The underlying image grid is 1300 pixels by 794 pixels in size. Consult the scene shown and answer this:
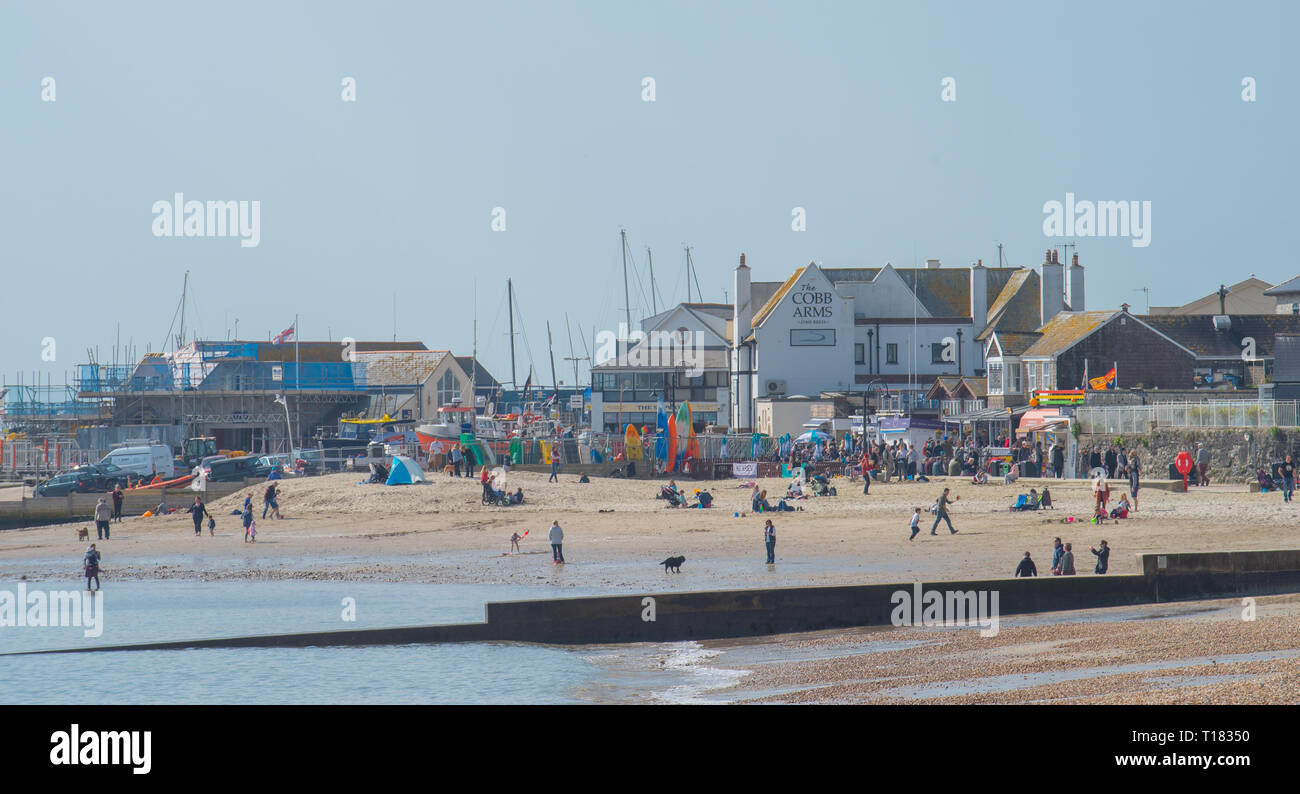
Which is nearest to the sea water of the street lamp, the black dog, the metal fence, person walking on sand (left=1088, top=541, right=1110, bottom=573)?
the black dog

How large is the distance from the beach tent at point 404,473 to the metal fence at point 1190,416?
2588cm

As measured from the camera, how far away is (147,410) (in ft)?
271

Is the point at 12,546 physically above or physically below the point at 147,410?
below

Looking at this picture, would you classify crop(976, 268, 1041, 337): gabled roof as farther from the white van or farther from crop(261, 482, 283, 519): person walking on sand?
the white van

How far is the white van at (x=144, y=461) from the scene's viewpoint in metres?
60.9

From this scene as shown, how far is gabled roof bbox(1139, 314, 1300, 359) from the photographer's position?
6147 cm

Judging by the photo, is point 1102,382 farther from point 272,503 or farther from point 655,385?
point 655,385

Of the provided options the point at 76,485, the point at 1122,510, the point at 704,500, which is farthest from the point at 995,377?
the point at 76,485

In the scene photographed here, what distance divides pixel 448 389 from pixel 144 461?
3690cm

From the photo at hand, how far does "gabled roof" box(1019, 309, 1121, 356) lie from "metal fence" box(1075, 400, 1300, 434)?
10207 millimetres

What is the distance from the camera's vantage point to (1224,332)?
62312mm
